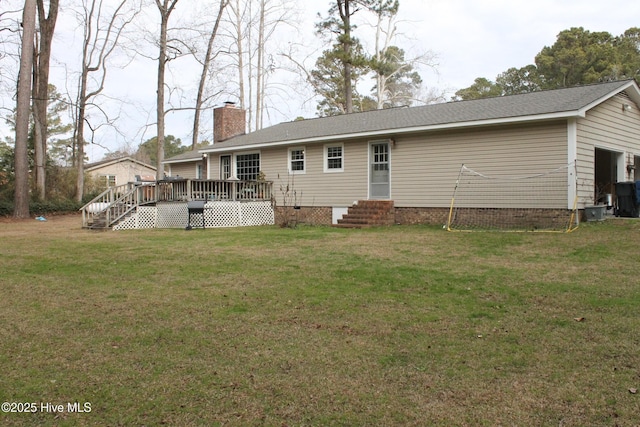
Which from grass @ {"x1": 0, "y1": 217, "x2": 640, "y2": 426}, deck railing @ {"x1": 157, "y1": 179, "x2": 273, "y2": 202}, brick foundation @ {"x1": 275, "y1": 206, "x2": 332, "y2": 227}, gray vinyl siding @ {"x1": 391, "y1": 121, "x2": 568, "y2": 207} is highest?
gray vinyl siding @ {"x1": 391, "y1": 121, "x2": 568, "y2": 207}

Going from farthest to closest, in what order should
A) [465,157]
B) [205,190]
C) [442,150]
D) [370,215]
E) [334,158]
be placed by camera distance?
[334,158]
[205,190]
[370,215]
[442,150]
[465,157]

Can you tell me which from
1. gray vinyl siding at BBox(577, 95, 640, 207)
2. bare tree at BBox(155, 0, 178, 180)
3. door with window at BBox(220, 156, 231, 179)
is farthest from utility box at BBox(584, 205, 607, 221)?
bare tree at BBox(155, 0, 178, 180)

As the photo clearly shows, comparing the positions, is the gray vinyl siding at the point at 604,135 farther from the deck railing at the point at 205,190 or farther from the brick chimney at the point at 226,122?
the brick chimney at the point at 226,122

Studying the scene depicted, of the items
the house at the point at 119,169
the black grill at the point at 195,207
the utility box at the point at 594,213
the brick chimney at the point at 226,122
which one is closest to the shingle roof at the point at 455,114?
the brick chimney at the point at 226,122

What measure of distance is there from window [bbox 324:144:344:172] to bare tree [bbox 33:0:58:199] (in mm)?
14985

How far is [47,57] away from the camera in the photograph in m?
22.7

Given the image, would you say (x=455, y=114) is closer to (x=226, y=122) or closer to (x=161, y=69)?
(x=226, y=122)

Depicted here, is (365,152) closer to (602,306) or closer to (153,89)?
(602,306)

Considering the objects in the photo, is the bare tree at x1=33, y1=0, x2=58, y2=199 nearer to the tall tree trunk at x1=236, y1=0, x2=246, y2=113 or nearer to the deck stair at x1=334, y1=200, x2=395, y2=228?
the tall tree trunk at x1=236, y1=0, x2=246, y2=113

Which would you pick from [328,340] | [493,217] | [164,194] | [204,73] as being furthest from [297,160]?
[204,73]

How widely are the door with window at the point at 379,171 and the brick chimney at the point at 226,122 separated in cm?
897

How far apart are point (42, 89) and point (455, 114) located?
66.5 ft

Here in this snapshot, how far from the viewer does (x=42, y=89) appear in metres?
22.5

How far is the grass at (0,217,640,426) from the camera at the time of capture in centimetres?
275
